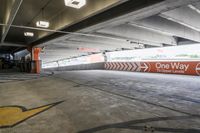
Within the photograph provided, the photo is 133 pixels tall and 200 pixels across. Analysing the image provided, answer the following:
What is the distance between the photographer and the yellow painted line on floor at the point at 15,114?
222 centimetres

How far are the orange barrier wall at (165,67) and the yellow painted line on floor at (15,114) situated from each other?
850cm

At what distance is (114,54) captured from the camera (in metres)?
15.9

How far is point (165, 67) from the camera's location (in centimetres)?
1004

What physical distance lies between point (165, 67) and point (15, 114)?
961cm

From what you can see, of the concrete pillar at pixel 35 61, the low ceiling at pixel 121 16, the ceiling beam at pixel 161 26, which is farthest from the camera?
the concrete pillar at pixel 35 61

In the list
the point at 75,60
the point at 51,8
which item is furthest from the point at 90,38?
the point at 75,60

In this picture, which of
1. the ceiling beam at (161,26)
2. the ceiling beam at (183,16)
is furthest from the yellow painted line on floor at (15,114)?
the ceiling beam at (161,26)

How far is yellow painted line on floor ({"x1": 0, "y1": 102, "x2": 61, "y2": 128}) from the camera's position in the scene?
87.3 inches

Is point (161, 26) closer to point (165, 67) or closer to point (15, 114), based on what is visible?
point (165, 67)

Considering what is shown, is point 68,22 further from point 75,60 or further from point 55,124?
point 75,60

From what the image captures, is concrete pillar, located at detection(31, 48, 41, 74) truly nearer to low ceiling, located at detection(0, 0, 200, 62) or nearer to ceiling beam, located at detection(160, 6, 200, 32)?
low ceiling, located at detection(0, 0, 200, 62)

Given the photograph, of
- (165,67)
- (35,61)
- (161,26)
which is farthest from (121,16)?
(35,61)

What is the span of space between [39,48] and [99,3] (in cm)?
960

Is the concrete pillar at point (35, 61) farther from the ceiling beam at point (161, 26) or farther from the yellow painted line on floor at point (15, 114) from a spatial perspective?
the yellow painted line on floor at point (15, 114)
